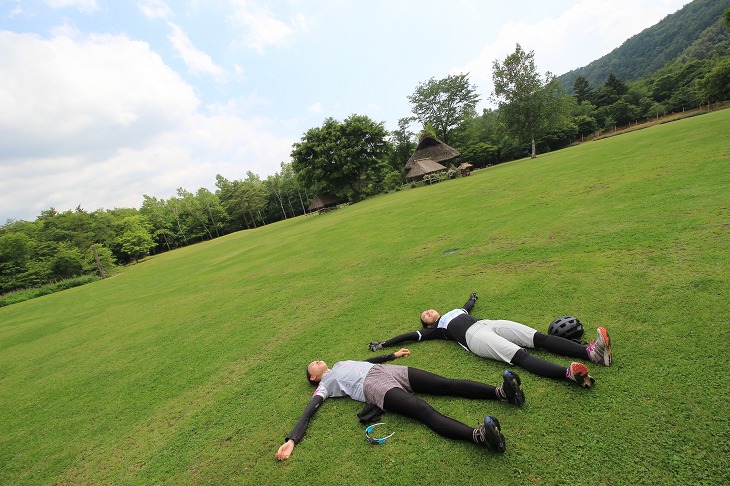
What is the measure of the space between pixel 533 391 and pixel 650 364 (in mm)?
1108

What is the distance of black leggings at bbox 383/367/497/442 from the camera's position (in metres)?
2.80

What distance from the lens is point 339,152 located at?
38.3 m

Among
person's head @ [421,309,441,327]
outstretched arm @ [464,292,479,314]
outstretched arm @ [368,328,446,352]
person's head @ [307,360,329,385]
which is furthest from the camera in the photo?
outstretched arm @ [464,292,479,314]

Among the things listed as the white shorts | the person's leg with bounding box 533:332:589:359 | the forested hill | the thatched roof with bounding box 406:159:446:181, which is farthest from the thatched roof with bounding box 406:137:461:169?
the forested hill

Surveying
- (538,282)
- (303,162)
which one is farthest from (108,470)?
(303,162)

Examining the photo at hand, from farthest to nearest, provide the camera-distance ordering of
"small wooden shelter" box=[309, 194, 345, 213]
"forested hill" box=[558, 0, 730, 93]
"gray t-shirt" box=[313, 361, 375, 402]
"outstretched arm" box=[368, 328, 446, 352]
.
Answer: "forested hill" box=[558, 0, 730, 93] < "small wooden shelter" box=[309, 194, 345, 213] < "outstretched arm" box=[368, 328, 446, 352] < "gray t-shirt" box=[313, 361, 375, 402]

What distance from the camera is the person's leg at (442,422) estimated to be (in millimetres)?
2510

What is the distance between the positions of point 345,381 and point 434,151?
3986 cm

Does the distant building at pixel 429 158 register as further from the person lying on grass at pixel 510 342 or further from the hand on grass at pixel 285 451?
the hand on grass at pixel 285 451

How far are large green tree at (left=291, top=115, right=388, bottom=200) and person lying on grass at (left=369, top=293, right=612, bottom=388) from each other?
3546cm

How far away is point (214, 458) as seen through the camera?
3377mm

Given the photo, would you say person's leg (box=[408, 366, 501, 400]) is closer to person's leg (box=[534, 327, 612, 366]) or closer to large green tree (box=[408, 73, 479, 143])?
person's leg (box=[534, 327, 612, 366])

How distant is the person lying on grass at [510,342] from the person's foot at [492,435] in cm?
102

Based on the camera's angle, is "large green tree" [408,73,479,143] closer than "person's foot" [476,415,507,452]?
No
